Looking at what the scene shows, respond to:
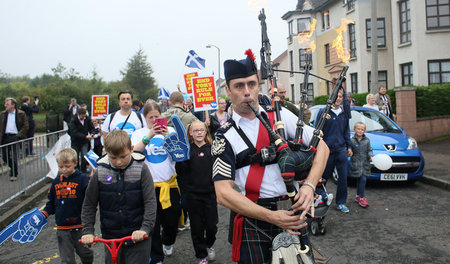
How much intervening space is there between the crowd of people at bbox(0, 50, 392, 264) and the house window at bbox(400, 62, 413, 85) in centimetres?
1844

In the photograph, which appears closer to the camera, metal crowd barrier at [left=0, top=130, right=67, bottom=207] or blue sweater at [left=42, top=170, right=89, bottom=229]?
blue sweater at [left=42, top=170, right=89, bottom=229]

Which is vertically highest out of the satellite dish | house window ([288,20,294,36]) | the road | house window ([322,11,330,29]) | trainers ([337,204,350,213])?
house window ([288,20,294,36])

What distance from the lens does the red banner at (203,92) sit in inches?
344

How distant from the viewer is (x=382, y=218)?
249 inches

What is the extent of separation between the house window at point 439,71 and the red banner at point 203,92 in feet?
56.5

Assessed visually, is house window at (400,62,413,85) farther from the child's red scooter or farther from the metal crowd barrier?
the child's red scooter

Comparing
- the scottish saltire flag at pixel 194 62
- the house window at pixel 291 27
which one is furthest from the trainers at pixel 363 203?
the house window at pixel 291 27

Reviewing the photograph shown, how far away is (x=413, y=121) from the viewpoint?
14.5m

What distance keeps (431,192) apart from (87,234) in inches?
281

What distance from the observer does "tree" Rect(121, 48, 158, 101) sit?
69500 mm

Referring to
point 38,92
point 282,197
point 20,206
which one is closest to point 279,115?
point 282,197

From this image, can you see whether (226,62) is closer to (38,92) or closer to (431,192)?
(431,192)

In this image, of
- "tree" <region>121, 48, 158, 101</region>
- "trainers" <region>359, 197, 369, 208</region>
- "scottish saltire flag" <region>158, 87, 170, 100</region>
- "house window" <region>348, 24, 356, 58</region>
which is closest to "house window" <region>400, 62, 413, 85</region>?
"house window" <region>348, 24, 356, 58</region>

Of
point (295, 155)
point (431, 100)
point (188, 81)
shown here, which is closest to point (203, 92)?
point (188, 81)
